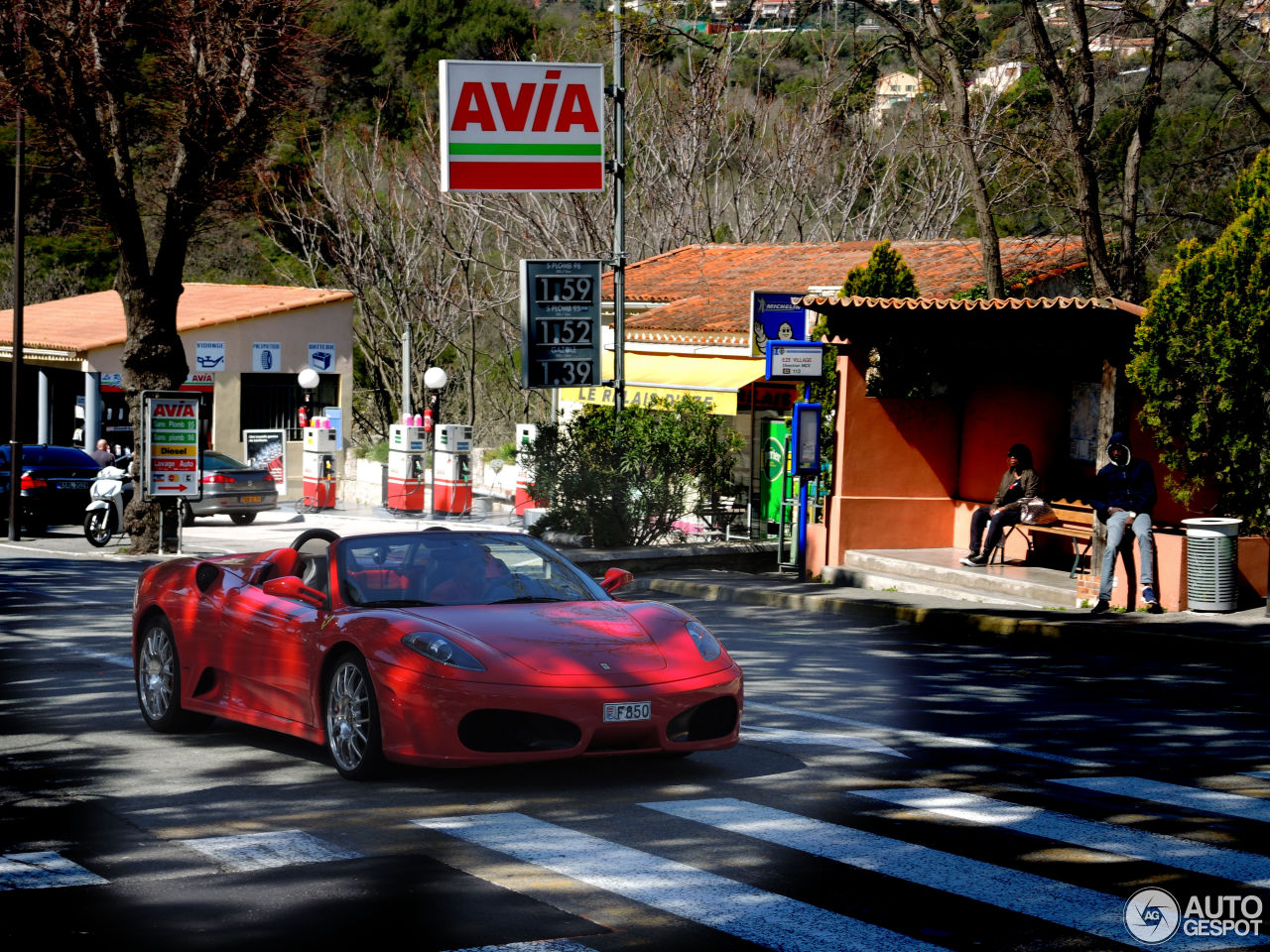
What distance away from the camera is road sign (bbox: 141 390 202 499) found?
2534cm

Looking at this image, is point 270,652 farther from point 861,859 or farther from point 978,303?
point 978,303

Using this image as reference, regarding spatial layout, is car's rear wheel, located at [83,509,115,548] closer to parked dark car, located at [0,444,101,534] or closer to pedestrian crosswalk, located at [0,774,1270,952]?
parked dark car, located at [0,444,101,534]

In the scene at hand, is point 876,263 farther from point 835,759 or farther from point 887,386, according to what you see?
point 835,759

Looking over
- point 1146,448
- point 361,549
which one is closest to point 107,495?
point 1146,448

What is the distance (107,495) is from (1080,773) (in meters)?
21.5

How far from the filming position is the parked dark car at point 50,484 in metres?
30.1

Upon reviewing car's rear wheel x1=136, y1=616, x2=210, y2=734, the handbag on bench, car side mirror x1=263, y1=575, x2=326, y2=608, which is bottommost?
car's rear wheel x1=136, y1=616, x2=210, y2=734

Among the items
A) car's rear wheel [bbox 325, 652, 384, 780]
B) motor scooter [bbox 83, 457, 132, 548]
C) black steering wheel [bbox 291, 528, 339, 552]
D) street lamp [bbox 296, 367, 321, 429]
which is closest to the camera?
car's rear wheel [bbox 325, 652, 384, 780]

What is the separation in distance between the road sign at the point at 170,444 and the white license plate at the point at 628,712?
19001 millimetres

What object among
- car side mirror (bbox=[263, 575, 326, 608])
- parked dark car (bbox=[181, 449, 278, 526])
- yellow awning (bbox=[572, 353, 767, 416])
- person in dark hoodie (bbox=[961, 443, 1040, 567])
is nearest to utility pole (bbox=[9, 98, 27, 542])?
parked dark car (bbox=[181, 449, 278, 526])

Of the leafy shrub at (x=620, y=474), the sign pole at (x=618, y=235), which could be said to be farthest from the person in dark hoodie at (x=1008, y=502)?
the sign pole at (x=618, y=235)

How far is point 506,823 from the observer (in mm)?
7152

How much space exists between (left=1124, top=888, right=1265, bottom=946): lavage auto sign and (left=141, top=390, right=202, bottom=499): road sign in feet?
70.0

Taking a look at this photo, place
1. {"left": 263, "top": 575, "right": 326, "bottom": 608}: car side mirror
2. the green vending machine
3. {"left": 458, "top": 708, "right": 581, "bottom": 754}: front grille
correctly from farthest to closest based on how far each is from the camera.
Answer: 1. the green vending machine
2. {"left": 263, "top": 575, "right": 326, "bottom": 608}: car side mirror
3. {"left": 458, "top": 708, "right": 581, "bottom": 754}: front grille
